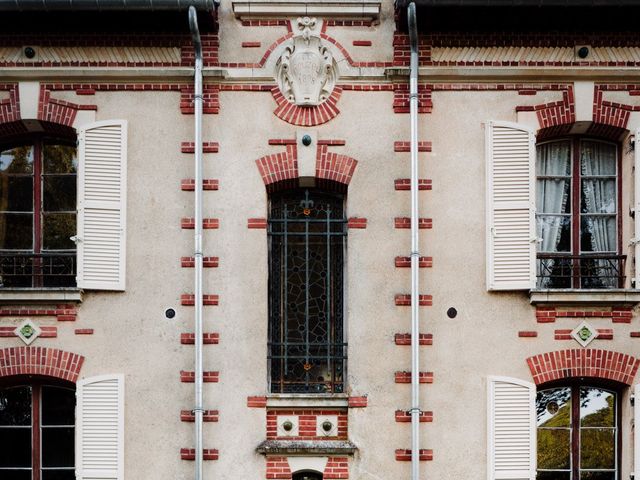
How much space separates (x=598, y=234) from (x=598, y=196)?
477 millimetres

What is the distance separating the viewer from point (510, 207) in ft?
43.4

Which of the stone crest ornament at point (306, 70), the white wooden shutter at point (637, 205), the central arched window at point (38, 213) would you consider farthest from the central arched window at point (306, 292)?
the white wooden shutter at point (637, 205)

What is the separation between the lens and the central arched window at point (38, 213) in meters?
13.5

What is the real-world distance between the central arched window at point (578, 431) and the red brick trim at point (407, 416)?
142cm

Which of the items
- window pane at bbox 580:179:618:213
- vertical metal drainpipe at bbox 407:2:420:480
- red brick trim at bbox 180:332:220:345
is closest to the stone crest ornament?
vertical metal drainpipe at bbox 407:2:420:480

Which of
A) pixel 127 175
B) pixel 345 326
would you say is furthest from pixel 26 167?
pixel 345 326

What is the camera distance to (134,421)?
12938 millimetres

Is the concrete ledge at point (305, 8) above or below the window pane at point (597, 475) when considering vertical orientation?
above

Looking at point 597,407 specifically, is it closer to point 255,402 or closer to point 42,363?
point 255,402

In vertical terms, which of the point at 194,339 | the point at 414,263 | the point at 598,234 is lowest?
the point at 194,339

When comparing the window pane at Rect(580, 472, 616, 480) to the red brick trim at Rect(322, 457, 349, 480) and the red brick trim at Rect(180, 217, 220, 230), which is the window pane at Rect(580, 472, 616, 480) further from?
the red brick trim at Rect(180, 217, 220, 230)

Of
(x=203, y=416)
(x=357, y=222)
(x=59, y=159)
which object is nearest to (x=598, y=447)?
(x=357, y=222)

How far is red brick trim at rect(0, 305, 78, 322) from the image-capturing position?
13039 mm

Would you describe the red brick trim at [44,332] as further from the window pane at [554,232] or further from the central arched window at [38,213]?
the window pane at [554,232]
